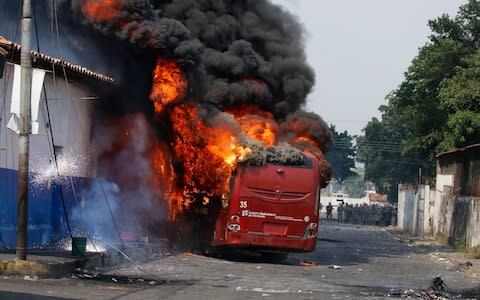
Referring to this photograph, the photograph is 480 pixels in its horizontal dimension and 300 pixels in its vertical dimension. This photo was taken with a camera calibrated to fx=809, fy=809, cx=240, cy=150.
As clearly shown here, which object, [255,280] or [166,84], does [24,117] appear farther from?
[166,84]

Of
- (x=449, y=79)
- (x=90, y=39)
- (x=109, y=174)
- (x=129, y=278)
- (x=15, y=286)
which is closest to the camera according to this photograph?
(x=15, y=286)

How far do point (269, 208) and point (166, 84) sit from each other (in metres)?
4.56

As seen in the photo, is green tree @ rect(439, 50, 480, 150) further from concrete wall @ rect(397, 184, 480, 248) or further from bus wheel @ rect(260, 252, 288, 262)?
bus wheel @ rect(260, 252, 288, 262)

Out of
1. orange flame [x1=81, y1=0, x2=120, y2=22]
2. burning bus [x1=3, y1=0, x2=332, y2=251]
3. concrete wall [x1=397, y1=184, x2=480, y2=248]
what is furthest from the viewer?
concrete wall [x1=397, y1=184, x2=480, y2=248]

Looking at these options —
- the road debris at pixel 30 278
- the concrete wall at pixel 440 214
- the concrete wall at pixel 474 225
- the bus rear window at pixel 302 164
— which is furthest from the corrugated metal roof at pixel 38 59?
the concrete wall at pixel 440 214

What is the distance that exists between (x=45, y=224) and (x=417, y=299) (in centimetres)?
987

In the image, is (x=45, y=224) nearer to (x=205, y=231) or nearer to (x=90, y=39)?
(x=205, y=231)

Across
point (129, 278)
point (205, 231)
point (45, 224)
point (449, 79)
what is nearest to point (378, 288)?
point (129, 278)

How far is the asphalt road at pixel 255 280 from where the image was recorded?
12531mm

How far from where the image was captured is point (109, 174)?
25.1m

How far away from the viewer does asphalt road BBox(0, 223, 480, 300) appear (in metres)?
12.5

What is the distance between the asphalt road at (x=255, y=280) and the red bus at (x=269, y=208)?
0.66m

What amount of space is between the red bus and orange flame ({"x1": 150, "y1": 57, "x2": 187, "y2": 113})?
3.01 meters

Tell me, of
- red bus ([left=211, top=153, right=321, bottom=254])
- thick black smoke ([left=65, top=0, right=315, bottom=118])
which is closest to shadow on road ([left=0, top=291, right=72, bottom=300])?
red bus ([left=211, top=153, right=321, bottom=254])
